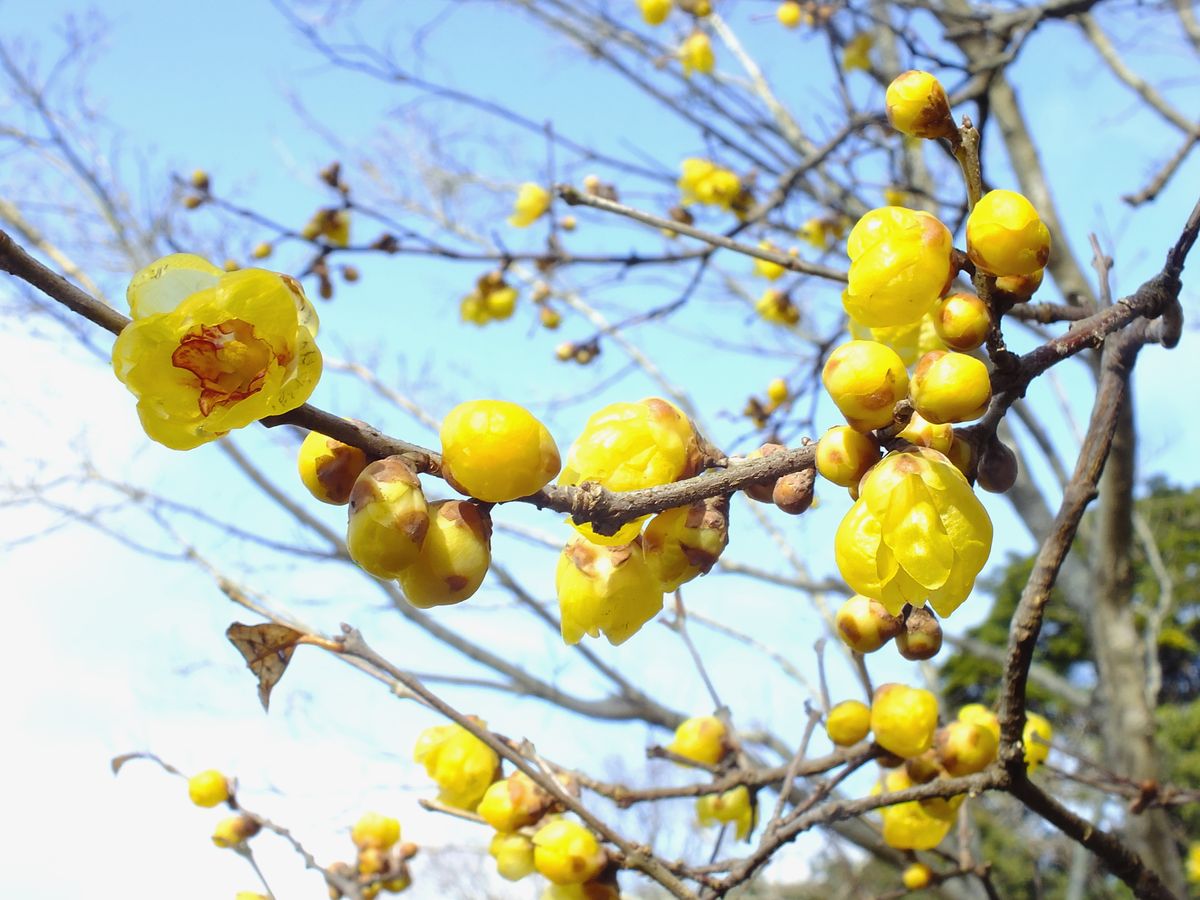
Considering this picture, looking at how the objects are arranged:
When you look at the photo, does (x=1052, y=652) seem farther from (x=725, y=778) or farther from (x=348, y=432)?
(x=348, y=432)

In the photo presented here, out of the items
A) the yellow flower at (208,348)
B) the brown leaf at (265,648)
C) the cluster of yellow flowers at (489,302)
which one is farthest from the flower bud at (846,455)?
the cluster of yellow flowers at (489,302)

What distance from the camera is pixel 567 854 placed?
174cm

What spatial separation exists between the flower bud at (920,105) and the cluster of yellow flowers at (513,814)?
1354 mm

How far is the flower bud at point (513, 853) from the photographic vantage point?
6.03 ft

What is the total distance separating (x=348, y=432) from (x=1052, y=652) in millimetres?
18069

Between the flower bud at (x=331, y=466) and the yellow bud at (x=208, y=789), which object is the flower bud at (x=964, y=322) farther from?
the yellow bud at (x=208, y=789)

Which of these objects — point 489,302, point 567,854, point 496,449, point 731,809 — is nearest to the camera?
point 496,449

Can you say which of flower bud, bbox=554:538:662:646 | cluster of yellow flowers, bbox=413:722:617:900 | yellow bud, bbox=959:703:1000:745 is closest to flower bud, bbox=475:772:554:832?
cluster of yellow flowers, bbox=413:722:617:900

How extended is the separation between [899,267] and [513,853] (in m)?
1.42

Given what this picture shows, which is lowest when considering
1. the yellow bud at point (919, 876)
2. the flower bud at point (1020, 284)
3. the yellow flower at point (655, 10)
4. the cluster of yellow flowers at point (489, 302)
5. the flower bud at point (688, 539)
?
the yellow bud at point (919, 876)

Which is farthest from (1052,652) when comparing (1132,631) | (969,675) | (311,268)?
(311,268)

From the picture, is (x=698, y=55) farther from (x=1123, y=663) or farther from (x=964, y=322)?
(x=964, y=322)

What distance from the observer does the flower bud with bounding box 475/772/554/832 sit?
1.82m

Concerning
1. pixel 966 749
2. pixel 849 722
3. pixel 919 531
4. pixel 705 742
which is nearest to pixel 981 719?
pixel 966 749
